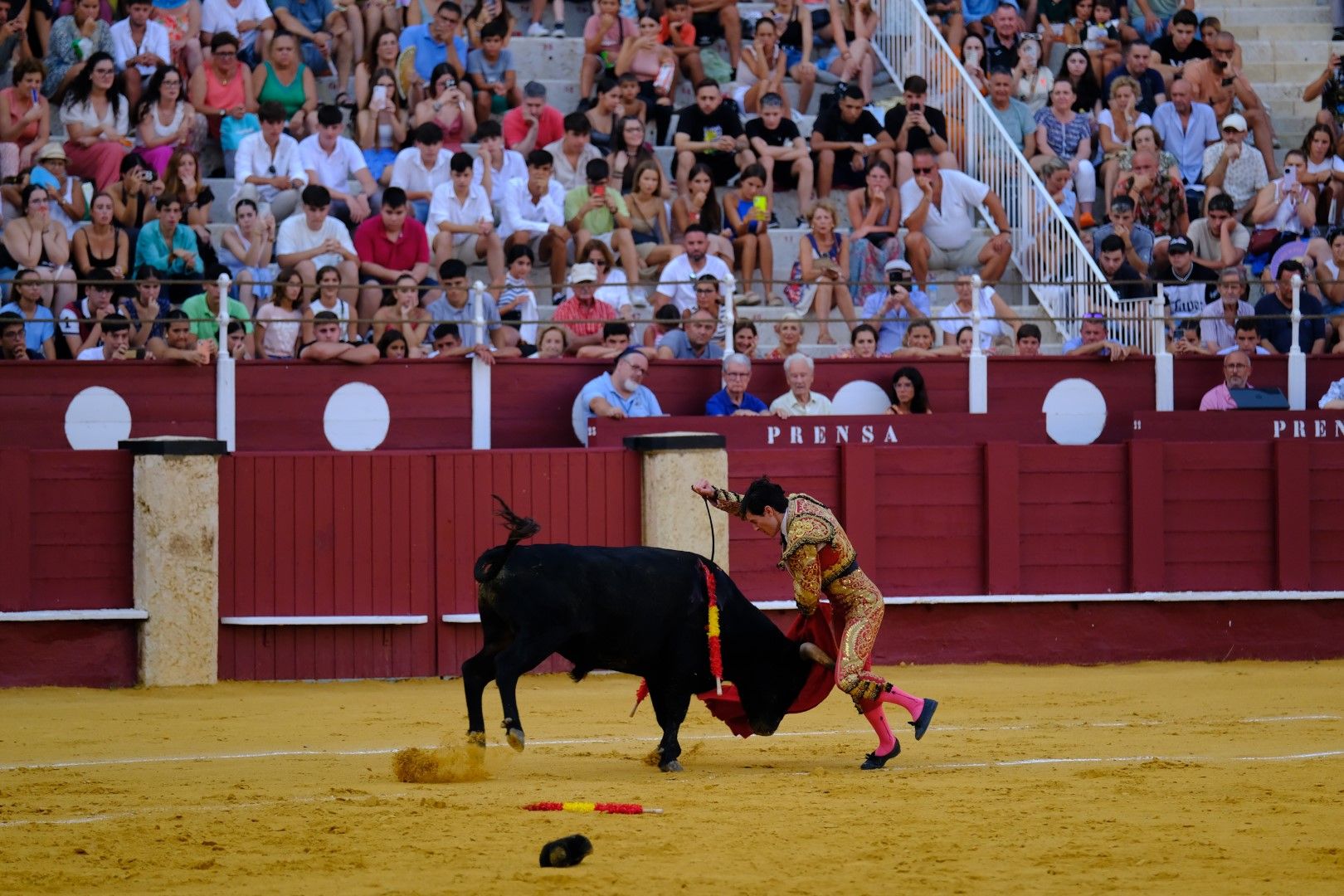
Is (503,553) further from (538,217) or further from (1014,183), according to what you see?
(1014,183)

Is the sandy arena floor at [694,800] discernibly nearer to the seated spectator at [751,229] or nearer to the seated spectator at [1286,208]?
the seated spectator at [751,229]

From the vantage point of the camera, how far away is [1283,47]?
658 inches

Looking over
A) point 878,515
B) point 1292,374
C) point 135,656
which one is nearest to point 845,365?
point 878,515

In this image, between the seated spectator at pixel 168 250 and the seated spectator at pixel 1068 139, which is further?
the seated spectator at pixel 1068 139

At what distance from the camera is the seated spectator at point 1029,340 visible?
12.4 meters

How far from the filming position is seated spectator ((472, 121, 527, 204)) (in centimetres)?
1287

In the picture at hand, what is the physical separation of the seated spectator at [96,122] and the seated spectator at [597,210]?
10.1ft

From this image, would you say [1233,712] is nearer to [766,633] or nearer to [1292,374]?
[766,633]

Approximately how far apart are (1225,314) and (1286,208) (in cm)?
200

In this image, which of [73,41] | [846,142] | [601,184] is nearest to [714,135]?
[846,142]

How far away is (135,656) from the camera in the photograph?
33.8ft

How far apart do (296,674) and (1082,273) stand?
6119 millimetres

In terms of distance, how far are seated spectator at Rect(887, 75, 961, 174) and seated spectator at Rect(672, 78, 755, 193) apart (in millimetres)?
815

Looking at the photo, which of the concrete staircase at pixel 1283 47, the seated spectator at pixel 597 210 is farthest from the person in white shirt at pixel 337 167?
the concrete staircase at pixel 1283 47
